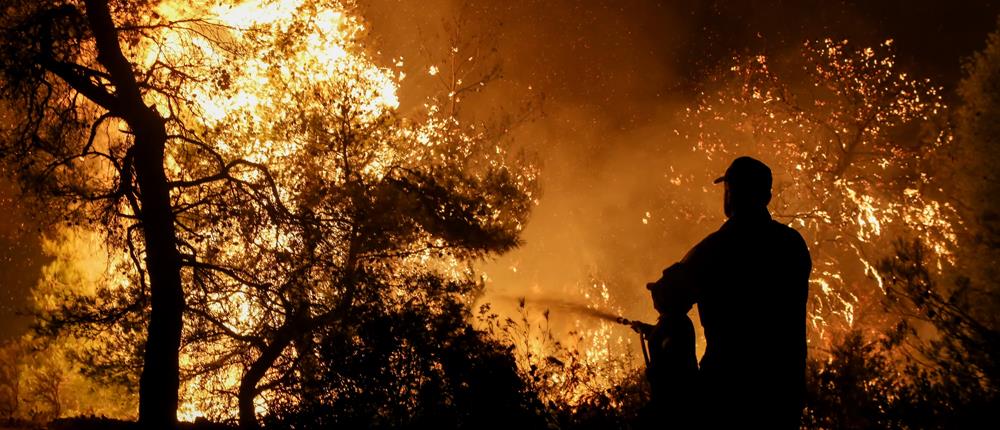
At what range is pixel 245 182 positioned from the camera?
9023mm

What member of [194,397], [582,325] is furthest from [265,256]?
[582,325]

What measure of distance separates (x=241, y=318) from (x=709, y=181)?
41.2 metres

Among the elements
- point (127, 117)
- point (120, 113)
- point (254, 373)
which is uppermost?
point (120, 113)

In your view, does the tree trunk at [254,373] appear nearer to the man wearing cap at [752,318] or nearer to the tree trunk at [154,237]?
the tree trunk at [154,237]

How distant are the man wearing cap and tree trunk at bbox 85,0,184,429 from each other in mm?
6983

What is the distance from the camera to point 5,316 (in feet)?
111

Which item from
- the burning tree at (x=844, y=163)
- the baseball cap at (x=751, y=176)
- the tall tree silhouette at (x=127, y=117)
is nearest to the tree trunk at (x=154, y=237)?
the tall tree silhouette at (x=127, y=117)

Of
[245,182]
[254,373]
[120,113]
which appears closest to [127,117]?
[120,113]

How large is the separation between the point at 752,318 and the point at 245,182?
8.12m

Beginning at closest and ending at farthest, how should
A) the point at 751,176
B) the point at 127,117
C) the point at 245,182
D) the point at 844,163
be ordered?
the point at 751,176 → the point at 127,117 → the point at 245,182 → the point at 844,163

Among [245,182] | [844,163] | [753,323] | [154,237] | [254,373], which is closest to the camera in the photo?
[753,323]

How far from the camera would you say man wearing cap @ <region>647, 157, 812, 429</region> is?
318 cm

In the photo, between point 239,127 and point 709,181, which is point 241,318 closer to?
point 239,127

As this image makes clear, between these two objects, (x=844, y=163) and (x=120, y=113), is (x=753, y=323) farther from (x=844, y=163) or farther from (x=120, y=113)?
(x=844, y=163)
